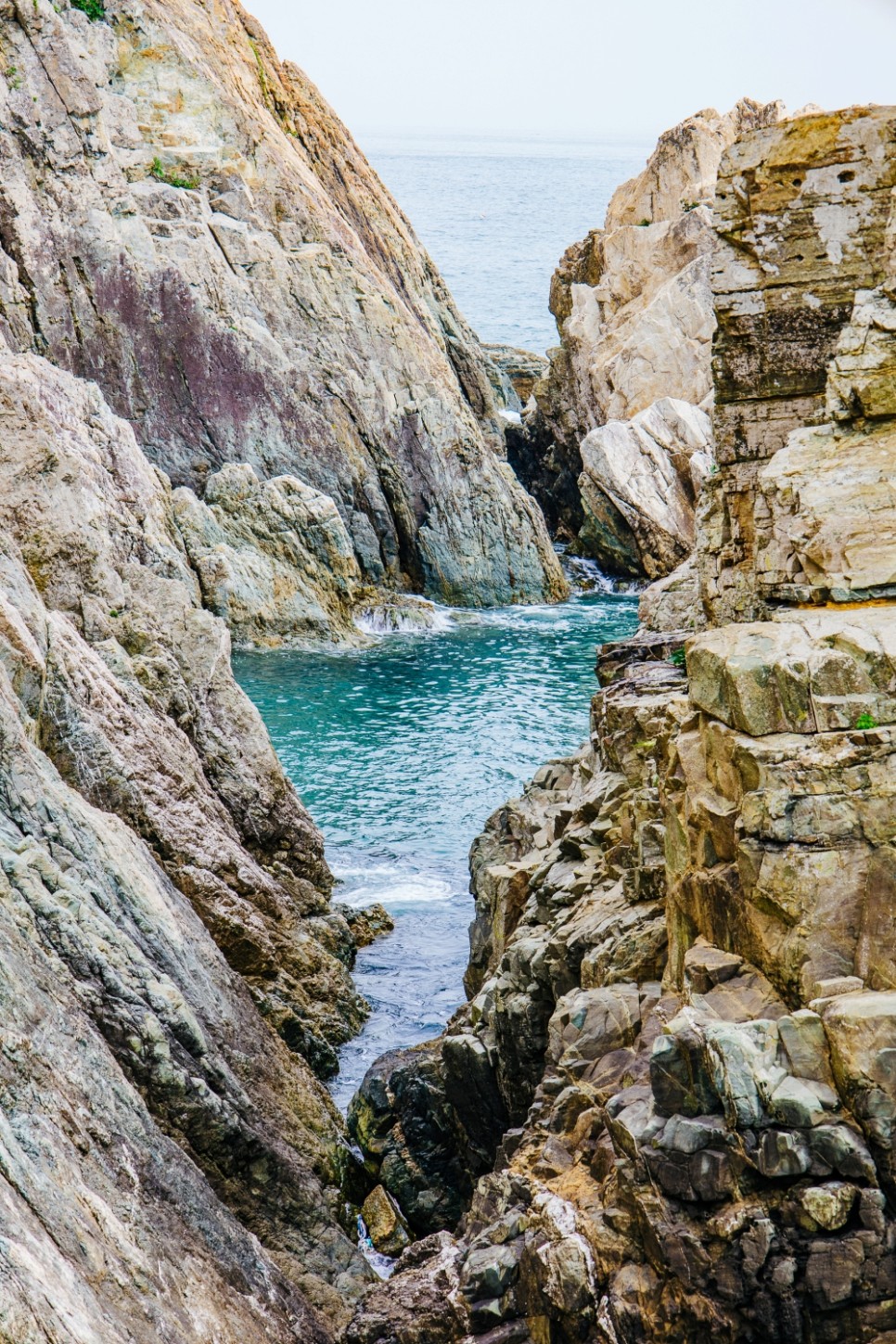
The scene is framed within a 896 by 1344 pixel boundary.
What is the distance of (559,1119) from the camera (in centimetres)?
1509

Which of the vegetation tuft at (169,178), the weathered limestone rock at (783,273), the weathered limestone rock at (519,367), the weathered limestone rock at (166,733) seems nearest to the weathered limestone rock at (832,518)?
the weathered limestone rock at (783,273)

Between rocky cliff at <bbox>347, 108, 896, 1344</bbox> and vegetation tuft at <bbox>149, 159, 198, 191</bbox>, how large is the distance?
53389 mm

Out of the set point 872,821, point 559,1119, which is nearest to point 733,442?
point 872,821

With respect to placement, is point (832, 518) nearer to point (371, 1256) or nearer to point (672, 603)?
point (371, 1256)

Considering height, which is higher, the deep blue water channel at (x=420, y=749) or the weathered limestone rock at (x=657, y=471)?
the weathered limestone rock at (x=657, y=471)

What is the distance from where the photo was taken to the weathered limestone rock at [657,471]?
2549 inches

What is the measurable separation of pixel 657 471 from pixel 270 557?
19.6 meters

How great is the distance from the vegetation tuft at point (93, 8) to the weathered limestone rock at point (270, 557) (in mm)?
24658

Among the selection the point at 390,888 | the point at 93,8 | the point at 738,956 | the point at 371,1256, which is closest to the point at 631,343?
the point at 93,8

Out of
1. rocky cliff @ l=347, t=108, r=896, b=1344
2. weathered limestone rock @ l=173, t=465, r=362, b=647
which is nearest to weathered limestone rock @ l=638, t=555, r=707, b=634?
rocky cliff @ l=347, t=108, r=896, b=1344

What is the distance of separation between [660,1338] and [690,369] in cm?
6385

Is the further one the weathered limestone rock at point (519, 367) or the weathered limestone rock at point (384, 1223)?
the weathered limestone rock at point (519, 367)

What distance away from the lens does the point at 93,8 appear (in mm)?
66250

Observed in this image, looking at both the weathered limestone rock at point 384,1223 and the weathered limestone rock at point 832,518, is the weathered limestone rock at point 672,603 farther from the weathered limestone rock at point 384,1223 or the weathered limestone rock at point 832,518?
the weathered limestone rock at point 832,518
